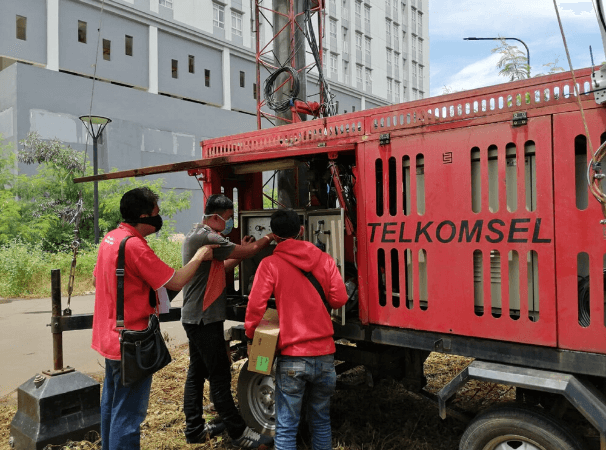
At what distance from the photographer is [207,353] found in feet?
12.9

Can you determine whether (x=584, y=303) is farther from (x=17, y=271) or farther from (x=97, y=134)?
(x=17, y=271)

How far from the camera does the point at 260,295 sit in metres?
3.20

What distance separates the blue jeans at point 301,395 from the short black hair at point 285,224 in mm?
793

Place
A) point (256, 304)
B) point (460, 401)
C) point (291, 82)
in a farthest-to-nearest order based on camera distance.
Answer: point (291, 82) < point (460, 401) < point (256, 304)

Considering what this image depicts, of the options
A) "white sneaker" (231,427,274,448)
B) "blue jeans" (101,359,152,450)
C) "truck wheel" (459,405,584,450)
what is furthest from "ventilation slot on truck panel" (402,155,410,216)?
"white sneaker" (231,427,274,448)

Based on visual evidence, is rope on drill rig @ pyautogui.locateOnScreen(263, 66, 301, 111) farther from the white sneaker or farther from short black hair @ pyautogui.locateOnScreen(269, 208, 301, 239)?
the white sneaker

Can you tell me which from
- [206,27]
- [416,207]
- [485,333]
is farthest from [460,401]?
[206,27]

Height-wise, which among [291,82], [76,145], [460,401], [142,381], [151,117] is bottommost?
[460,401]

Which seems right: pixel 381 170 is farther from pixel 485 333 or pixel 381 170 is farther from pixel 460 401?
pixel 460 401

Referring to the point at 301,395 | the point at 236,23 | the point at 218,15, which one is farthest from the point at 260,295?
the point at 236,23

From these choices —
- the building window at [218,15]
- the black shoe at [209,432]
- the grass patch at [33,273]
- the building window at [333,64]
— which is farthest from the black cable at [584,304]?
the building window at [333,64]

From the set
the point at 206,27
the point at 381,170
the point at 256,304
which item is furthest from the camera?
the point at 206,27

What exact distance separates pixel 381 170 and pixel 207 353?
196cm

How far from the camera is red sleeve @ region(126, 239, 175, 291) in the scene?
3.10m
